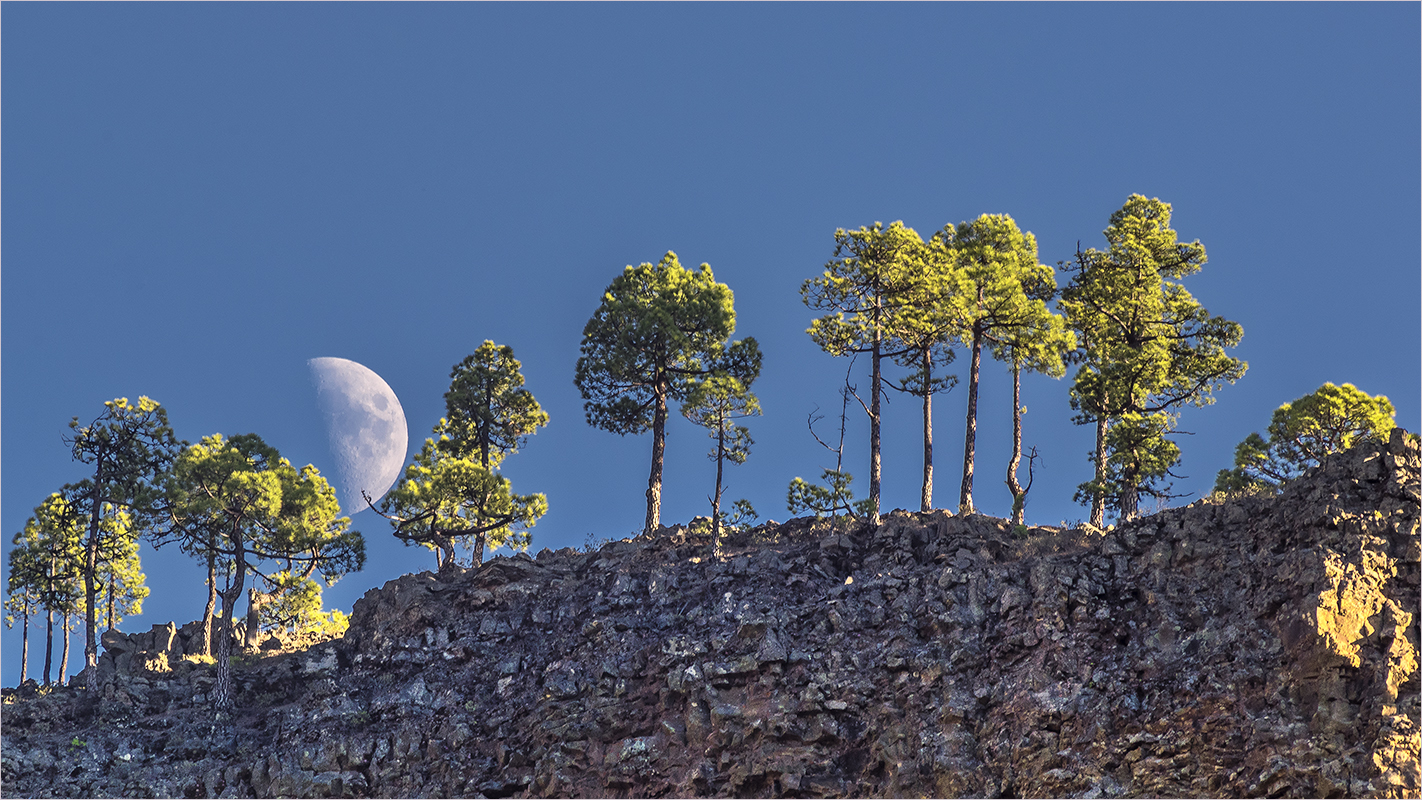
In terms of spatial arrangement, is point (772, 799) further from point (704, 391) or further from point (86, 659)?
point (86, 659)

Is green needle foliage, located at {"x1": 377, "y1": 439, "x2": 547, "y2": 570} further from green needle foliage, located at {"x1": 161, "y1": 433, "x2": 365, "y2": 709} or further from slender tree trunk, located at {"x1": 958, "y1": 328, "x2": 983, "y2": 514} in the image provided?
slender tree trunk, located at {"x1": 958, "y1": 328, "x2": 983, "y2": 514}

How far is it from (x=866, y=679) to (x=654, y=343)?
1777cm

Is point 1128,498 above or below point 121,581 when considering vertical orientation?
above

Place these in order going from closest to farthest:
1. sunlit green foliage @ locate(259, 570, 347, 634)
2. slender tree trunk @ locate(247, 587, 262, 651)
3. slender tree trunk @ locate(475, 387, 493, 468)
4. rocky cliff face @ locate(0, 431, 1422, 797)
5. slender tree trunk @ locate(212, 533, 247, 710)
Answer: rocky cliff face @ locate(0, 431, 1422, 797), slender tree trunk @ locate(212, 533, 247, 710), slender tree trunk @ locate(247, 587, 262, 651), sunlit green foliage @ locate(259, 570, 347, 634), slender tree trunk @ locate(475, 387, 493, 468)

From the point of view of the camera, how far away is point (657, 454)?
39.4m

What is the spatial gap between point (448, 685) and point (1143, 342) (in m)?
24.0

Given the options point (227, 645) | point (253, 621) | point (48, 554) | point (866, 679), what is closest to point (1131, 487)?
point (866, 679)

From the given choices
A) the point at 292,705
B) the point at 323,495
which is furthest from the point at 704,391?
the point at 292,705

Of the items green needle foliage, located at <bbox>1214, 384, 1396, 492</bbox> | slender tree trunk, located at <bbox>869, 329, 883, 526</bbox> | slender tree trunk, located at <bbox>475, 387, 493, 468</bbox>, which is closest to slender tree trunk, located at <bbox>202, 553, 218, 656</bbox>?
slender tree trunk, located at <bbox>475, 387, 493, 468</bbox>

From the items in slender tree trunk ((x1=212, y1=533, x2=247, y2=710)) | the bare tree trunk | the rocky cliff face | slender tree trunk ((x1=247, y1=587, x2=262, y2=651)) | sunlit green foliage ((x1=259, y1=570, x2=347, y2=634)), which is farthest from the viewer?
sunlit green foliage ((x1=259, y1=570, x2=347, y2=634))

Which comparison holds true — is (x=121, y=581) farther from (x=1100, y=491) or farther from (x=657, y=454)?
(x=1100, y=491)

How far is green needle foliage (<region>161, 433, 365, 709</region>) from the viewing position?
36.0 metres

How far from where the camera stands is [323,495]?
1544 inches

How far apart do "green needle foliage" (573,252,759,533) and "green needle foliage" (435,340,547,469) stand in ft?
13.5
